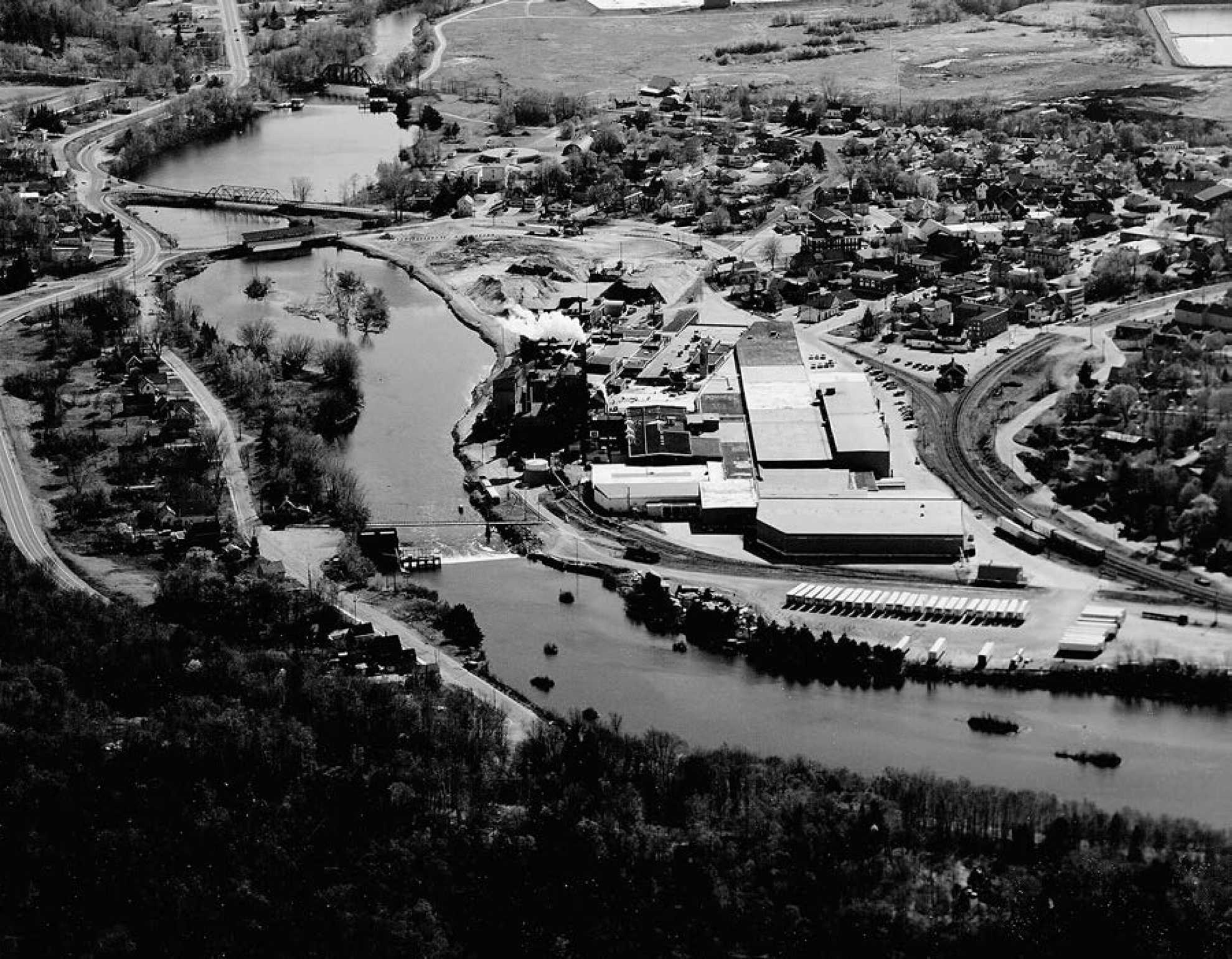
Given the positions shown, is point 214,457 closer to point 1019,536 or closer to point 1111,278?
point 1019,536

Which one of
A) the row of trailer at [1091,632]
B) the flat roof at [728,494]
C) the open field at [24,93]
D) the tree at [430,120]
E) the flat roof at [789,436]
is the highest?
the open field at [24,93]

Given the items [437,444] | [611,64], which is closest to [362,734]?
[437,444]

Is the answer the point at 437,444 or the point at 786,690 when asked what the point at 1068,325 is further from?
the point at 786,690

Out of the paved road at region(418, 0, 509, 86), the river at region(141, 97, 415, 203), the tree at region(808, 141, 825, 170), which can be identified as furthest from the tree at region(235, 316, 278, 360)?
the paved road at region(418, 0, 509, 86)

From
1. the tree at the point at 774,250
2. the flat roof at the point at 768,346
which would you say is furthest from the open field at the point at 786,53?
the flat roof at the point at 768,346

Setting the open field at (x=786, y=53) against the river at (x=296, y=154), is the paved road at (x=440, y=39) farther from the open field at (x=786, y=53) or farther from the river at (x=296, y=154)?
the river at (x=296, y=154)

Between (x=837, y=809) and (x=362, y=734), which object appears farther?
(x=362, y=734)
